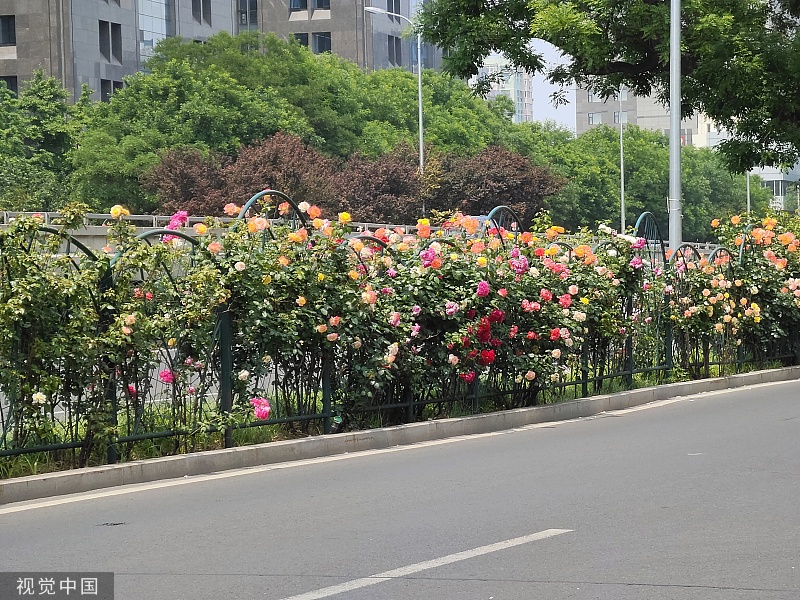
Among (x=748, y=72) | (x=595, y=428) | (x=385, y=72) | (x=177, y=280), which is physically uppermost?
(x=385, y=72)

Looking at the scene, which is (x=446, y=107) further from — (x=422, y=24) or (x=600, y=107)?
(x=600, y=107)

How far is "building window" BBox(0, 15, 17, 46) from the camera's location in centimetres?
7381

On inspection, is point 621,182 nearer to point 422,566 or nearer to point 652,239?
point 652,239

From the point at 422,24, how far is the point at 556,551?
78.4ft

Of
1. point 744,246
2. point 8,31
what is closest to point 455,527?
point 744,246

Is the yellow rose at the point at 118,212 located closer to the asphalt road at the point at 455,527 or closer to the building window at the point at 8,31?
the asphalt road at the point at 455,527

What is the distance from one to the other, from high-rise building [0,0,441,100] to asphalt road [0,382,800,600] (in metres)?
61.6

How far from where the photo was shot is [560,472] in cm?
1018

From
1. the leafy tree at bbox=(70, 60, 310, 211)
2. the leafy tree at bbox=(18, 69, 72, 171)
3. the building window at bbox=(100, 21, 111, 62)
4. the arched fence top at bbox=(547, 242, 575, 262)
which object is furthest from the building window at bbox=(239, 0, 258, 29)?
the arched fence top at bbox=(547, 242, 575, 262)

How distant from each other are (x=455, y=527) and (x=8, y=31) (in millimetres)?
72058

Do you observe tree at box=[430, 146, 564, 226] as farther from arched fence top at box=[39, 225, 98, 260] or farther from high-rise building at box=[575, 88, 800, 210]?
high-rise building at box=[575, 88, 800, 210]

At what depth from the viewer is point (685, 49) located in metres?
26.0

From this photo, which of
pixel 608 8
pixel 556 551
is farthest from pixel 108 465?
pixel 608 8

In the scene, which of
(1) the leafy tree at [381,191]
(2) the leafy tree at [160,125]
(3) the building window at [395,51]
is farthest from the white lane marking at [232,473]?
(3) the building window at [395,51]
